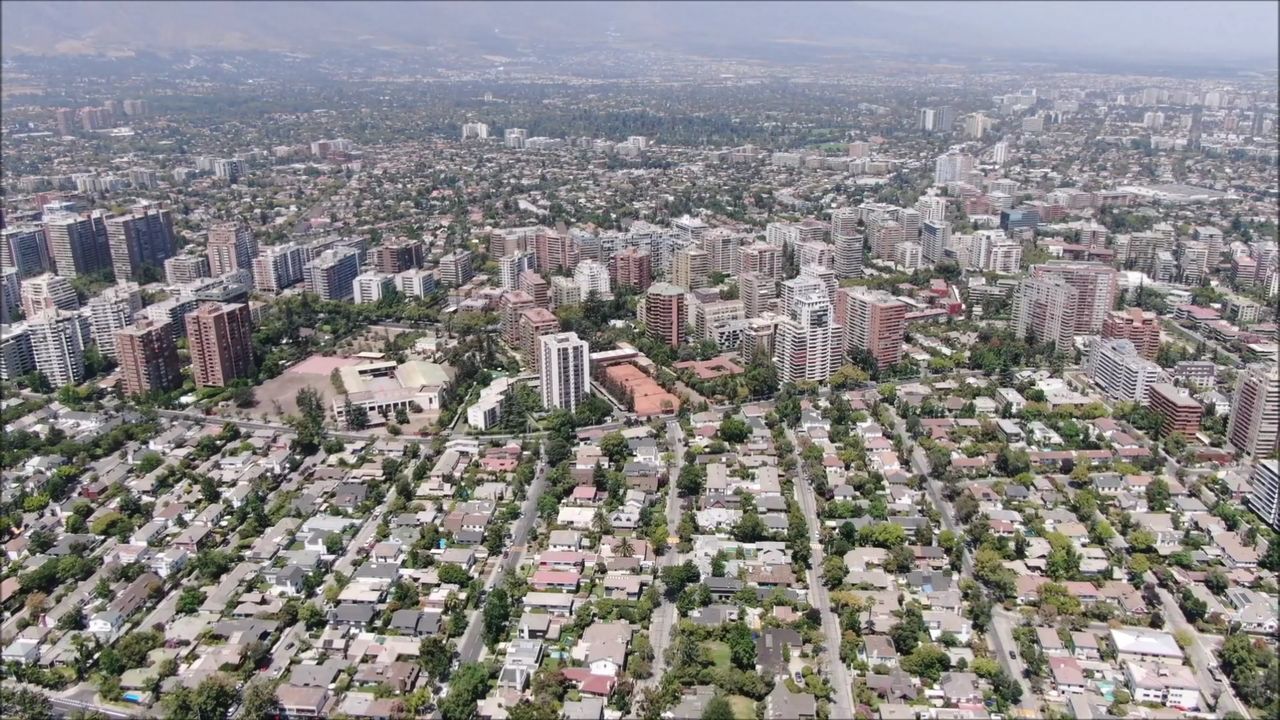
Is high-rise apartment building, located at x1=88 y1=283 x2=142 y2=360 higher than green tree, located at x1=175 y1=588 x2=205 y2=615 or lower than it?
higher

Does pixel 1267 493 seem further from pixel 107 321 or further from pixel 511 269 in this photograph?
pixel 107 321

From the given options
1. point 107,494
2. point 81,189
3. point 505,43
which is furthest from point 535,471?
point 505,43

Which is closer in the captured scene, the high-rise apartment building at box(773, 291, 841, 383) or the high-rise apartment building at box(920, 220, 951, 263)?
the high-rise apartment building at box(773, 291, 841, 383)

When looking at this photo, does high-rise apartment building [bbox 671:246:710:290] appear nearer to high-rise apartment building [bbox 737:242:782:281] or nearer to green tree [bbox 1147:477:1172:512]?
high-rise apartment building [bbox 737:242:782:281]

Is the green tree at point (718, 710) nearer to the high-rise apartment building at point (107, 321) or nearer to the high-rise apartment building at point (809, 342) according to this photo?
the high-rise apartment building at point (809, 342)

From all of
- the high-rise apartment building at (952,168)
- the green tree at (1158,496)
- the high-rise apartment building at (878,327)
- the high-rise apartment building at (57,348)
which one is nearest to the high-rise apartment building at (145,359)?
the high-rise apartment building at (57,348)

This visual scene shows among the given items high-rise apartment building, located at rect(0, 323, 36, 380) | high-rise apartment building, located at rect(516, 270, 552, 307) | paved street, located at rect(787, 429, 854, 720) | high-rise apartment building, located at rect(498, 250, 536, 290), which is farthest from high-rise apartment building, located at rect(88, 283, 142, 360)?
paved street, located at rect(787, 429, 854, 720)

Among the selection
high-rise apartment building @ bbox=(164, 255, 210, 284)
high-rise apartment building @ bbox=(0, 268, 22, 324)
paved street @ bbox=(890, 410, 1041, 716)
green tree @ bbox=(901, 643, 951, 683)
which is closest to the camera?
paved street @ bbox=(890, 410, 1041, 716)
